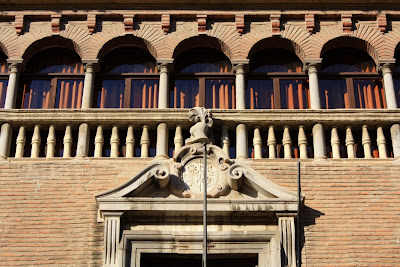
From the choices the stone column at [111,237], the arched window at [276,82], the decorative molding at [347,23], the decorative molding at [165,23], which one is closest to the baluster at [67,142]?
the stone column at [111,237]

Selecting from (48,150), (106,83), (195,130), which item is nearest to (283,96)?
(195,130)

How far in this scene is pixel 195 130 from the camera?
1309 centimetres

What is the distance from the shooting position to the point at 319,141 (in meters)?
13.4

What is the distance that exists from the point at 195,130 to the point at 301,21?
140 inches

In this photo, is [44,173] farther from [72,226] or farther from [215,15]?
[215,15]

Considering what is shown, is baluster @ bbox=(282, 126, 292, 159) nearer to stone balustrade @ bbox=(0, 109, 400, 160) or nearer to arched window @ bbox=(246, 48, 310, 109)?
stone balustrade @ bbox=(0, 109, 400, 160)

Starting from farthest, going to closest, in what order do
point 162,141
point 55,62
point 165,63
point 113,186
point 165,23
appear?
point 55,62 < point 165,23 < point 165,63 < point 162,141 < point 113,186

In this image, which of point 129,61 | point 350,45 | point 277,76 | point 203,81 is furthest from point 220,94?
point 350,45

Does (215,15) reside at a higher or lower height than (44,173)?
higher

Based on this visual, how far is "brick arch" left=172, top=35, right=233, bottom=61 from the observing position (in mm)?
14648

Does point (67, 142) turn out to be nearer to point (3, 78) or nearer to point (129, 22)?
point (3, 78)

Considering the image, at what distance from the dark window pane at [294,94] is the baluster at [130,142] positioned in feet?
Result: 10.1

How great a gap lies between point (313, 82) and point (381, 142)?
5.89 ft

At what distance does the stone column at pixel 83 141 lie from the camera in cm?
1323
